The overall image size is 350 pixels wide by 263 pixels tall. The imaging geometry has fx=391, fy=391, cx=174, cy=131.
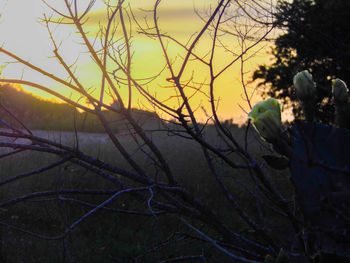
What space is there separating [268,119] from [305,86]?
0.19 metres

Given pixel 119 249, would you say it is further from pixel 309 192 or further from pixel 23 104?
pixel 23 104

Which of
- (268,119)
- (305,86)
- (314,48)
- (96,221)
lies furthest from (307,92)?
(314,48)

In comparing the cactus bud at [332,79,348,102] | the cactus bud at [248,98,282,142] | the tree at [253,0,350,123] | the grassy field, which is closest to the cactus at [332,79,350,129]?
the cactus bud at [332,79,348,102]

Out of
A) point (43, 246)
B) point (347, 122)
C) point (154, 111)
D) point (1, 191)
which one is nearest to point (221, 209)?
point (43, 246)

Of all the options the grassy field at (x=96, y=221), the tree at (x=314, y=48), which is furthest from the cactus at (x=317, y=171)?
the tree at (x=314, y=48)

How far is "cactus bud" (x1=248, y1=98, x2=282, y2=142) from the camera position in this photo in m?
0.91

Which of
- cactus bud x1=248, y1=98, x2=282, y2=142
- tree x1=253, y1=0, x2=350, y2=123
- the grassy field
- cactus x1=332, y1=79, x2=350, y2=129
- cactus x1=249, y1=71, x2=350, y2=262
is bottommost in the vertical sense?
the grassy field

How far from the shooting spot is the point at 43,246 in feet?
16.9

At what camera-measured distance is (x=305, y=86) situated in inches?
40.3

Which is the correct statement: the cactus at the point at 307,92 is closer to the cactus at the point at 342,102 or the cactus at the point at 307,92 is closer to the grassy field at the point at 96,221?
the cactus at the point at 342,102

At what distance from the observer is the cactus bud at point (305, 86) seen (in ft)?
3.34

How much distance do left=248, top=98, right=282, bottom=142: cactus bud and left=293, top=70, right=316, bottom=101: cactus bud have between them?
0.13 metres

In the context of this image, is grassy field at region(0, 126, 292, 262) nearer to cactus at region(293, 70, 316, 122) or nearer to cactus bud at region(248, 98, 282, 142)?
cactus at region(293, 70, 316, 122)

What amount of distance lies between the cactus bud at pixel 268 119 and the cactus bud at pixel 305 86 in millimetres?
130
